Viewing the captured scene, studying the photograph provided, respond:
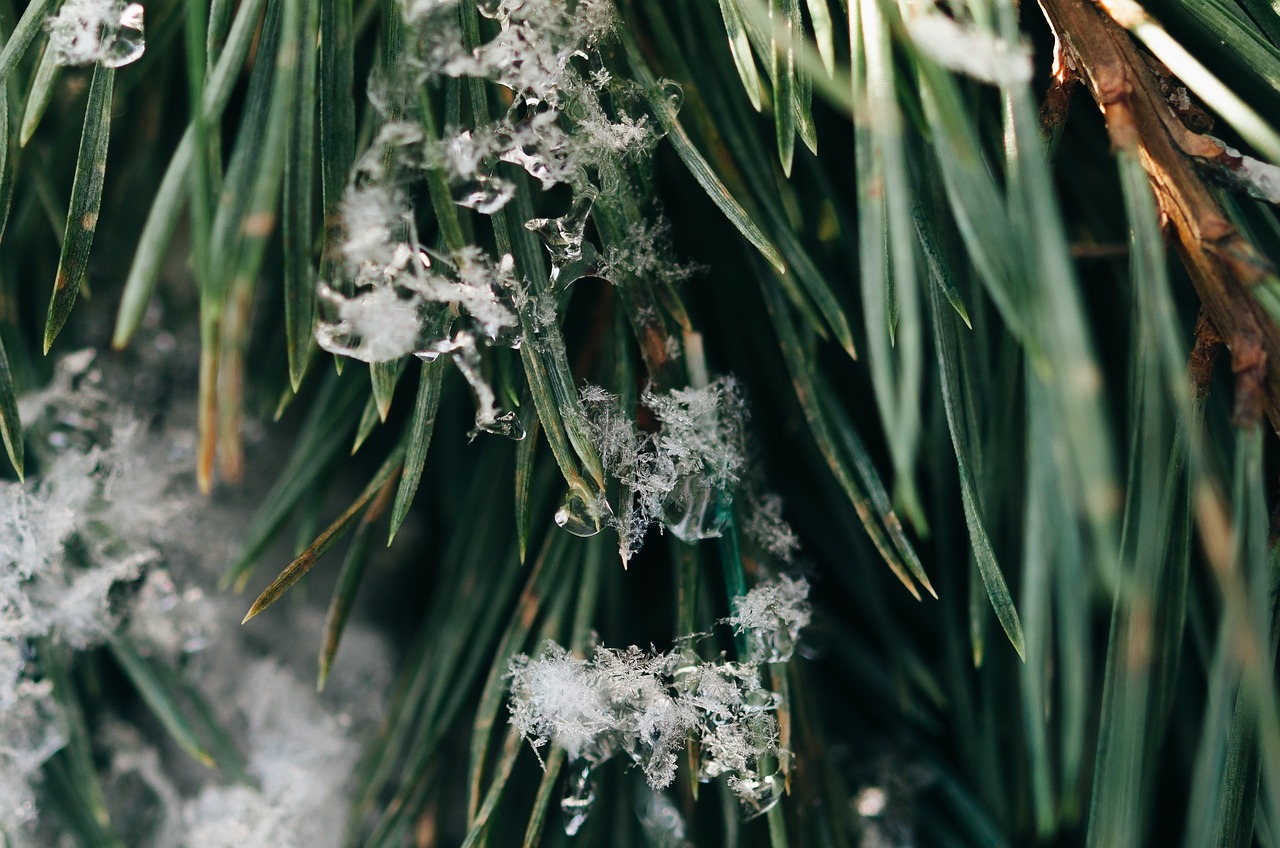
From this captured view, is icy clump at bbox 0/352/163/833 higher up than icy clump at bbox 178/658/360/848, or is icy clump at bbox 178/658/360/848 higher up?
icy clump at bbox 0/352/163/833

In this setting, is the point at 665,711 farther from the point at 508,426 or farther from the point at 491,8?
the point at 491,8

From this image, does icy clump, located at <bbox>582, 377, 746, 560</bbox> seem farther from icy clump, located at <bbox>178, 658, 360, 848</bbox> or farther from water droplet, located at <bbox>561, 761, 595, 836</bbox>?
icy clump, located at <bbox>178, 658, 360, 848</bbox>

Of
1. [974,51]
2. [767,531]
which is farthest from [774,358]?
[974,51]

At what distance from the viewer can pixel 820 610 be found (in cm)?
37

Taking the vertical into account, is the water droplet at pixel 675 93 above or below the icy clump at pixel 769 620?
above

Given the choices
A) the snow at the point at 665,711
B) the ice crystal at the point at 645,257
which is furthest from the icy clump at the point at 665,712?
the ice crystal at the point at 645,257

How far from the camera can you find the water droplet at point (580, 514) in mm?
224

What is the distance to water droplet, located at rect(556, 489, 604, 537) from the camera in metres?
0.22

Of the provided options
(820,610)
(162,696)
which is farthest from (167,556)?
(820,610)

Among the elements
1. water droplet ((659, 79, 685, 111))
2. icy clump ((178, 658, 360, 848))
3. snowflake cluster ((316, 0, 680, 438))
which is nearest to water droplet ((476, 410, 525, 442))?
snowflake cluster ((316, 0, 680, 438))

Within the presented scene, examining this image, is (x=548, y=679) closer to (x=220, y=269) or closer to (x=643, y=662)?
(x=643, y=662)

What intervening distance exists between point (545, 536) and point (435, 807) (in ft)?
0.38

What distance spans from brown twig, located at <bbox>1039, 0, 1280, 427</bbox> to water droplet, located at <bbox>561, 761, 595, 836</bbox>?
8.1 inches

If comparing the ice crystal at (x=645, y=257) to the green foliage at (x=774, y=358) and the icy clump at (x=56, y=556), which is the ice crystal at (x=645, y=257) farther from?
the icy clump at (x=56, y=556)
